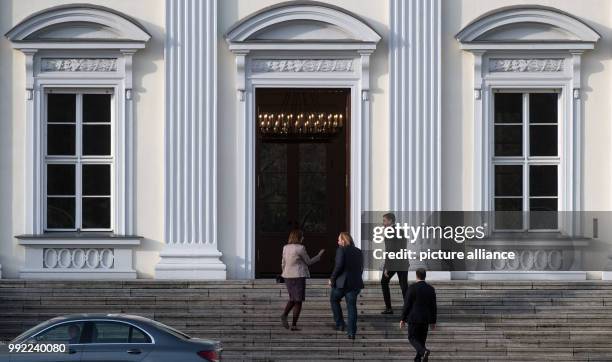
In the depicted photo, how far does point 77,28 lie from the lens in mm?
25609

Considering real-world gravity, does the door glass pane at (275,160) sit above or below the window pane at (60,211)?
Answer: above

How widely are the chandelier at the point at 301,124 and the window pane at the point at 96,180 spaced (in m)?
3.15

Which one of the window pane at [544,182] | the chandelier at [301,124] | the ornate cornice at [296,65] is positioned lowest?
the window pane at [544,182]

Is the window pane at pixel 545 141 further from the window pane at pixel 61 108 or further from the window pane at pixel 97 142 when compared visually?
the window pane at pixel 61 108

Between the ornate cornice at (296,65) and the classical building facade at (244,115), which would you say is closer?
the classical building facade at (244,115)

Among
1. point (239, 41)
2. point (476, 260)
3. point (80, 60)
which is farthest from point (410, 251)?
point (80, 60)

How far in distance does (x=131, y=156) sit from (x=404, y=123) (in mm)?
5017

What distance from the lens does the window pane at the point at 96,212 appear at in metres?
25.9

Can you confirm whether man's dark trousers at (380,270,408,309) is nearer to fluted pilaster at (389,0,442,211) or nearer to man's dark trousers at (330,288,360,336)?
man's dark trousers at (330,288,360,336)

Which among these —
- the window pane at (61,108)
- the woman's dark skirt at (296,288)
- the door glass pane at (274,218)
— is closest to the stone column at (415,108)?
the woman's dark skirt at (296,288)

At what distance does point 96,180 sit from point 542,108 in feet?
27.6

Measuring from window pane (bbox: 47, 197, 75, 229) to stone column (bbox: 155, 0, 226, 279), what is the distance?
1823 mm

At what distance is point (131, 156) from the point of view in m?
25.6

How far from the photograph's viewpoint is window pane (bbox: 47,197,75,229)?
25859 mm
